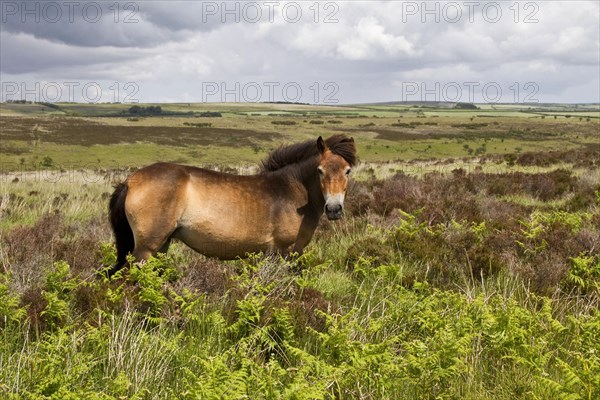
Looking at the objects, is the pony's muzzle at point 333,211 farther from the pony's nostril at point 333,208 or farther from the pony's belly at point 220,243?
the pony's belly at point 220,243

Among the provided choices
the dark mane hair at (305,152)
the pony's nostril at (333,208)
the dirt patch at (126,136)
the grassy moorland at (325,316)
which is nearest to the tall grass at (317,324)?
the grassy moorland at (325,316)

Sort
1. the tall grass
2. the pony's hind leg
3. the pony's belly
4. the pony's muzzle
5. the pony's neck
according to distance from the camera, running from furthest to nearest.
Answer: the pony's neck → the pony's muzzle → the pony's belly → the pony's hind leg → the tall grass

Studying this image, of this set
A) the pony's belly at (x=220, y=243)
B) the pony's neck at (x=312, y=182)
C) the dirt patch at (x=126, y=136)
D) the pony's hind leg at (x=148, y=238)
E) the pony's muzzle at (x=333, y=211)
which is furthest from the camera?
the dirt patch at (x=126, y=136)

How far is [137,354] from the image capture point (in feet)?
11.5

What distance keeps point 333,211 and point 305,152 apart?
3.85ft

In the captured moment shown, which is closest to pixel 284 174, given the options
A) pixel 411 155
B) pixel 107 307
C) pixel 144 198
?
pixel 144 198

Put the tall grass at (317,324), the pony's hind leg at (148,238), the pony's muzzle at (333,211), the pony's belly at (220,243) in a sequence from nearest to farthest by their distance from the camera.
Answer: the tall grass at (317,324) < the pony's hind leg at (148,238) < the pony's belly at (220,243) < the pony's muzzle at (333,211)

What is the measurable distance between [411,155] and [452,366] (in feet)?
159

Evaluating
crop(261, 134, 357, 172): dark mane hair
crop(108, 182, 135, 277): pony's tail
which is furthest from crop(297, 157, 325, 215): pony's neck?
crop(108, 182, 135, 277): pony's tail

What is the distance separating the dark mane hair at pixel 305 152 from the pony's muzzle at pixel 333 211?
0.86m

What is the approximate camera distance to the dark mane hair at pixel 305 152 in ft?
21.5

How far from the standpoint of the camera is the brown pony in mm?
5629

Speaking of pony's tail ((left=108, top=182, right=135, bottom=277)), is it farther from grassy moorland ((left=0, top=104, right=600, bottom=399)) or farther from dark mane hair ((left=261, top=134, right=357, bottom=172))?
dark mane hair ((left=261, top=134, right=357, bottom=172))

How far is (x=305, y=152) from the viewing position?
6742mm
